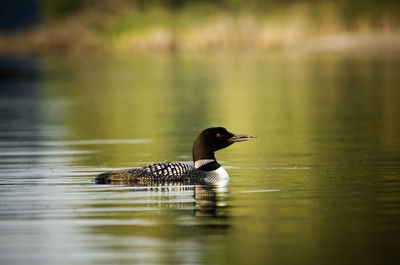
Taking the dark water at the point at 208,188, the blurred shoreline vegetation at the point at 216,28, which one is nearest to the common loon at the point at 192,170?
the dark water at the point at 208,188

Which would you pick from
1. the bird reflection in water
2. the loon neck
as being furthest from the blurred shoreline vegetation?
the bird reflection in water

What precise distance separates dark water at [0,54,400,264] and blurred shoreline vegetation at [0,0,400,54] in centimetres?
3367

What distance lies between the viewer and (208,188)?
1235 cm

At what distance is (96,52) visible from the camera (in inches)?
3312

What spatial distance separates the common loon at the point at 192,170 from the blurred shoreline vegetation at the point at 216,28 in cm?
5358

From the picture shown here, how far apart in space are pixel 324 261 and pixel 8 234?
2986mm

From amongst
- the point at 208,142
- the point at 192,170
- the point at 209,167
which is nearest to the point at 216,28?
the point at 208,142

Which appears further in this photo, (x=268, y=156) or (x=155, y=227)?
(x=268, y=156)

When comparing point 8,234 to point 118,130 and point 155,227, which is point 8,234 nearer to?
point 155,227

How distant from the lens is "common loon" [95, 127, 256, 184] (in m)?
12.5

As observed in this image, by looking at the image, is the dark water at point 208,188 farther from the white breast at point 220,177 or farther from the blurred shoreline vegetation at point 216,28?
the blurred shoreline vegetation at point 216,28

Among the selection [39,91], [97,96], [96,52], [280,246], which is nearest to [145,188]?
[280,246]

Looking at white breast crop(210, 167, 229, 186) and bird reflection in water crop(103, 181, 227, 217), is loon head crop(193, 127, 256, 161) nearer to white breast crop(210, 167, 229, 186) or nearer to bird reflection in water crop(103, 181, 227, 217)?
white breast crop(210, 167, 229, 186)

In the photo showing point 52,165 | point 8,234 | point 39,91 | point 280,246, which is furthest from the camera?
point 39,91
